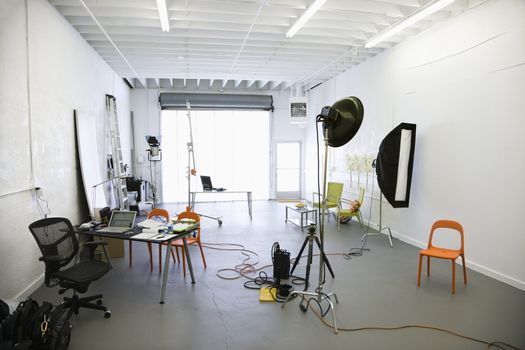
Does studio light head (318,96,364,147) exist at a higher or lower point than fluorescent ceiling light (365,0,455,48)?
lower

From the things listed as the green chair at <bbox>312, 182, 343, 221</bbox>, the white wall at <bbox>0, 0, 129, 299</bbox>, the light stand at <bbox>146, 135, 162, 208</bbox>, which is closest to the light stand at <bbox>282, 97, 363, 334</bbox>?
the white wall at <bbox>0, 0, 129, 299</bbox>

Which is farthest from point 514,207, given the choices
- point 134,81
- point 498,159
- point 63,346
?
point 134,81

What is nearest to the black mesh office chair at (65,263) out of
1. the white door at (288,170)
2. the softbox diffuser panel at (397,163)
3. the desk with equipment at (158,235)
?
the desk with equipment at (158,235)

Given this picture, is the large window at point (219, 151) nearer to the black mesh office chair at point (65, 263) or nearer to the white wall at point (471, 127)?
the white wall at point (471, 127)

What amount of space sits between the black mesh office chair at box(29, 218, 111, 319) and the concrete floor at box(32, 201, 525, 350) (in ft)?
0.49

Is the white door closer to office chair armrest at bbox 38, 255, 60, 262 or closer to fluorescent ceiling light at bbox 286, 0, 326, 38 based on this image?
fluorescent ceiling light at bbox 286, 0, 326, 38

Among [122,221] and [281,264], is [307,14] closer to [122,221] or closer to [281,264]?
[281,264]

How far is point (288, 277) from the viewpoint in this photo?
4.11m

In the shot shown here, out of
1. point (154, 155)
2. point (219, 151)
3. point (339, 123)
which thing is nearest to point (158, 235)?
point (339, 123)

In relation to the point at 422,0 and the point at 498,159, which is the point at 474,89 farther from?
the point at 422,0

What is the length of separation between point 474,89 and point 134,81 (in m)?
8.61

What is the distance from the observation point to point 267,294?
367cm

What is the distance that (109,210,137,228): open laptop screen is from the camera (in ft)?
13.2

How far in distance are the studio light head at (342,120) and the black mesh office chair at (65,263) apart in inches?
98.9
